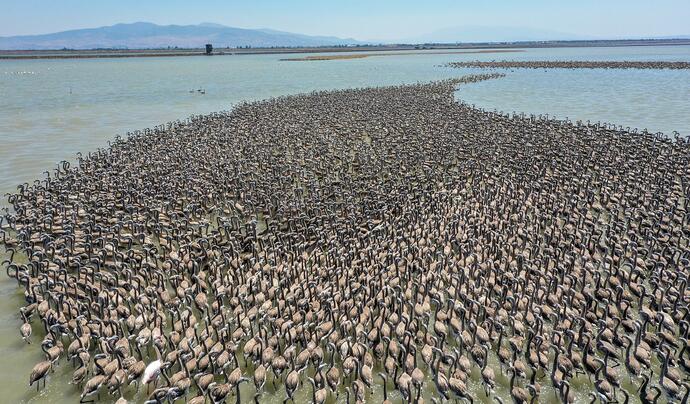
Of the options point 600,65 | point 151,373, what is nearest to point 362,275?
point 151,373

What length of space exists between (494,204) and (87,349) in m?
18.1

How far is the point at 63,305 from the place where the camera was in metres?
14.7

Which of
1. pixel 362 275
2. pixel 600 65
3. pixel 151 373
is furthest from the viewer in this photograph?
pixel 600 65

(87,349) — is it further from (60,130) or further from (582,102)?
(582,102)

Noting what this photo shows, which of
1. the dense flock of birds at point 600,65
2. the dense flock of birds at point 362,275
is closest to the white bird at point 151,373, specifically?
the dense flock of birds at point 362,275

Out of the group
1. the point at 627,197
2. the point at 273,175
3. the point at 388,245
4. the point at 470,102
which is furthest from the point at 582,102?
the point at 388,245

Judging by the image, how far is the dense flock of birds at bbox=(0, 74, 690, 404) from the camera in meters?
12.2

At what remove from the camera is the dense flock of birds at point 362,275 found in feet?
40.0

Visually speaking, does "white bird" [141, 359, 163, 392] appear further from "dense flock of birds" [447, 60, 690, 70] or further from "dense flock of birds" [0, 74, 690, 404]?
"dense flock of birds" [447, 60, 690, 70]

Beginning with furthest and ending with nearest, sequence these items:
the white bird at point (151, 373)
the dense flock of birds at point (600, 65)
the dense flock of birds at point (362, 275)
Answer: the dense flock of birds at point (600, 65) → the dense flock of birds at point (362, 275) → the white bird at point (151, 373)

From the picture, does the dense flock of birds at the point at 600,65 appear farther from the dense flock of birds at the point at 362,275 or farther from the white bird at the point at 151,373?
the white bird at the point at 151,373

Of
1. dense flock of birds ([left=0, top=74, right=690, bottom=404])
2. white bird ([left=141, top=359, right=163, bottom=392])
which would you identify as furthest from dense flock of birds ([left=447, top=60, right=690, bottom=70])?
white bird ([left=141, top=359, right=163, bottom=392])

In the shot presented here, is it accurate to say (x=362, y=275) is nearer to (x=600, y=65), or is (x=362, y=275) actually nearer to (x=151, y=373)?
(x=151, y=373)

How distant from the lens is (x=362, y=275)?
16734 millimetres
